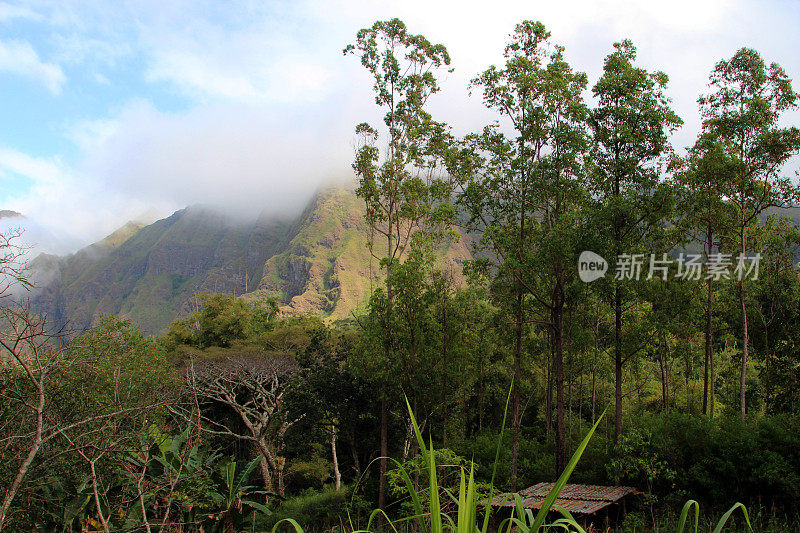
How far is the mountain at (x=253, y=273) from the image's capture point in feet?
393

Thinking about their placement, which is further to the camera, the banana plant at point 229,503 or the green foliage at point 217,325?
the green foliage at point 217,325

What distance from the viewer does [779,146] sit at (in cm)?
1157

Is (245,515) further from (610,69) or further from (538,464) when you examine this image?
(610,69)

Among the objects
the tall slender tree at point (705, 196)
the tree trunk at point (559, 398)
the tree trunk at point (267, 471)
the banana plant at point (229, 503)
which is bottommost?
the tree trunk at point (267, 471)

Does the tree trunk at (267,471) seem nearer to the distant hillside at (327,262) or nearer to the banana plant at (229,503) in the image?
the banana plant at (229,503)

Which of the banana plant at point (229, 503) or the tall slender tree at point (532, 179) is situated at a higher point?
the tall slender tree at point (532, 179)

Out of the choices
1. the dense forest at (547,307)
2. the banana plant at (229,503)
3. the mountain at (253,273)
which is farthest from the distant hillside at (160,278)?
the banana plant at (229,503)

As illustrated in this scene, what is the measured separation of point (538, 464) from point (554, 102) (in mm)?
9463

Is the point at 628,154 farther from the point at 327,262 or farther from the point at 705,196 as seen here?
the point at 327,262

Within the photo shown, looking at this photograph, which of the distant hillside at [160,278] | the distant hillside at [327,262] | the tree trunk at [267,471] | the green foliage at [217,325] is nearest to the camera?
the tree trunk at [267,471]

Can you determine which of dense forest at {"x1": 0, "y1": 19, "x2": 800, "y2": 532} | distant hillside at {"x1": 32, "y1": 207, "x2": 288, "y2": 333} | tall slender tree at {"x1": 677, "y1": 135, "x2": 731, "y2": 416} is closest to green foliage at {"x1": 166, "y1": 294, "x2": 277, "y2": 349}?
dense forest at {"x1": 0, "y1": 19, "x2": 800, "y2": 532}

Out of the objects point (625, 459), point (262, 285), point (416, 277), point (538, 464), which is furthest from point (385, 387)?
point (262, 285)

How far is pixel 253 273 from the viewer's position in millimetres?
174625

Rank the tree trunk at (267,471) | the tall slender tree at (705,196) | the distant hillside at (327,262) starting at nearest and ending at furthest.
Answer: the tall slender tree at (705,196), the tree trunk at (267,471), the distant hillside at (327,262)
